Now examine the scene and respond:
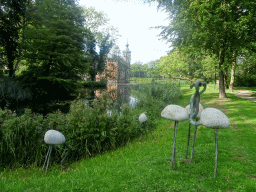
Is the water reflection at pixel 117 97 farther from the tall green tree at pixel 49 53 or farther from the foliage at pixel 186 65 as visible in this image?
the foliage at pixel 186 65

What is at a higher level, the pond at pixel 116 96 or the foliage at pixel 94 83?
the foliage at pixel 94 83

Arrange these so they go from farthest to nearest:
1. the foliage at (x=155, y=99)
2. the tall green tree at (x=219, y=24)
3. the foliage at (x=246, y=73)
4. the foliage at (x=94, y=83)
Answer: the foliage at (x=94, y=83), the foliage at (x=246, y=73), the tall green tree at (x=219, y=24), the foliage at (x=155, y=99)

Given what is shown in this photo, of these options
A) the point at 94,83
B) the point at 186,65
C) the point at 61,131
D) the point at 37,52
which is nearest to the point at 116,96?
the point at 37,52

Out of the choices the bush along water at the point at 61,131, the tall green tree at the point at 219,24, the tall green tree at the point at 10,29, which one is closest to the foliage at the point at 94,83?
the tall green tree at the point at 10,29

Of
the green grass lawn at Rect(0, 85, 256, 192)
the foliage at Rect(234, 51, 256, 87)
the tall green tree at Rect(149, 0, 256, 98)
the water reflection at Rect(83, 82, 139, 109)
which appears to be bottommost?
the green grass lawn at Rect(0, 85, 256, 192)

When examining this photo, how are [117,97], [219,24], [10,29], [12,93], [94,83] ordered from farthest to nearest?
[94,83]
[117,97]
[10,29]
[12,93]
[219,24]

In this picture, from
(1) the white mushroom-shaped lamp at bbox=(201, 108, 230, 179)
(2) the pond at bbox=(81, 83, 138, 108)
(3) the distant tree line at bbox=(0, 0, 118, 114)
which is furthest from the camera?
(3) the distant tree line at bbox=(0, 0, 118, 114)

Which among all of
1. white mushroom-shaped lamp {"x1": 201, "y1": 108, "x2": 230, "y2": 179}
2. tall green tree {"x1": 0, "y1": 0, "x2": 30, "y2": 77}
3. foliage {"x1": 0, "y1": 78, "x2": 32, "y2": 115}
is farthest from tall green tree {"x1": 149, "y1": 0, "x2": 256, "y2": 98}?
foliage {"x1": 0, "y1": 78, "x2": 32, "y2": 115}

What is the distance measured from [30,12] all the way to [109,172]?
55.2 feet

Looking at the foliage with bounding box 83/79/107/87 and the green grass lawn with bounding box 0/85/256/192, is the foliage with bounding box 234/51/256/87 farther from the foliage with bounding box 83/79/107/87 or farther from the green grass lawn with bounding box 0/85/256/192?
the green grass lawn with bounding box 0/85/256/192

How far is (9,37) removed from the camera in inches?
498

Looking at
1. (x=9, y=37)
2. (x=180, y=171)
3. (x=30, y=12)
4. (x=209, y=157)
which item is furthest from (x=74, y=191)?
(x=30, y=12)

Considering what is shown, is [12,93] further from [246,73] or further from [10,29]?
[246,73]

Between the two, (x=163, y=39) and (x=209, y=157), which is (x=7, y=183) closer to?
(x=209, y=157)
